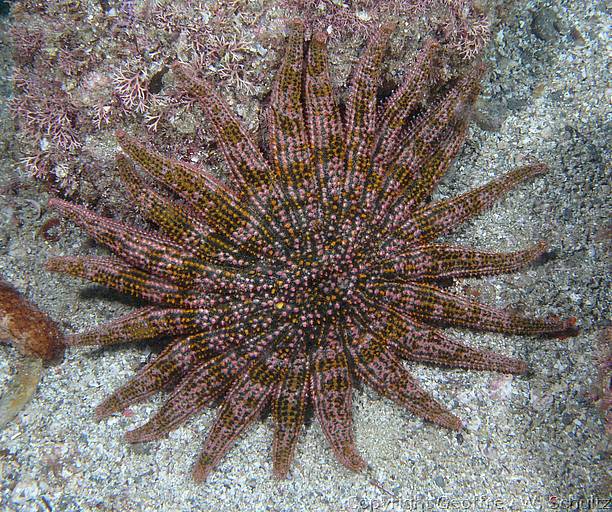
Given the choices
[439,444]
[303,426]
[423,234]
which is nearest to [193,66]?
[423,234]

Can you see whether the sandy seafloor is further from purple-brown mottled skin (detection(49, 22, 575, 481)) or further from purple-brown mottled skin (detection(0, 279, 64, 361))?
purple-brown mottled skin (detection(49, 22, 575, 481))

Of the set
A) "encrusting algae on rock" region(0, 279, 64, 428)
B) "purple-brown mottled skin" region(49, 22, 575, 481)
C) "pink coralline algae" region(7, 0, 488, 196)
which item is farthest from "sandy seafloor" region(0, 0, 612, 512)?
"pink coralline algae" region(7, 0, 488, 196)

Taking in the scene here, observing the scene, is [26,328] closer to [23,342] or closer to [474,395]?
→ [23,342]

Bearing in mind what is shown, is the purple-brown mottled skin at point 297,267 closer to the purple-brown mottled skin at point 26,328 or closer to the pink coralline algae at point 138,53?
the pink coralline algae at point 138,53

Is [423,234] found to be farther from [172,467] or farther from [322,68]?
[172,467]

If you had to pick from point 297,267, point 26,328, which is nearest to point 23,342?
point 26,328

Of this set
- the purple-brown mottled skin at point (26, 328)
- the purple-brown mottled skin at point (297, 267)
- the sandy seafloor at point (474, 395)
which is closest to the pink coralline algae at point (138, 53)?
the purple-brown mottled skin at point (297, 267)

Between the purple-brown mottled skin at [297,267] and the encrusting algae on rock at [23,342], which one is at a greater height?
the purple-brown mottled skin at [297,267]
